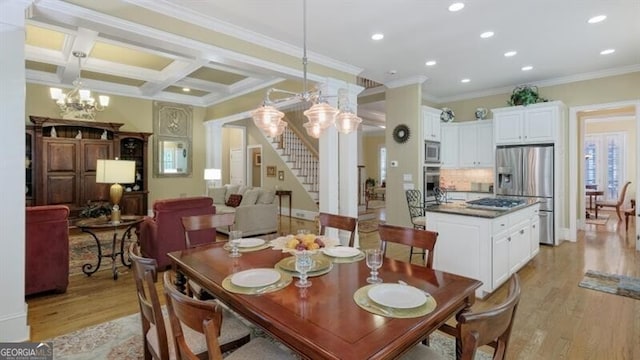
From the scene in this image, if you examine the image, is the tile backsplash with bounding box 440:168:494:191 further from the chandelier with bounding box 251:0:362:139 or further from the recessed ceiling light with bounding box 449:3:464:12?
the chandelier with bounding box 251:0:362:139

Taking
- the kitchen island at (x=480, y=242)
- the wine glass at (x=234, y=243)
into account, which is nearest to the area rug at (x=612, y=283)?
the kitchen island at (x=480, y=242)

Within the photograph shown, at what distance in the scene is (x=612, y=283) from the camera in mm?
3658

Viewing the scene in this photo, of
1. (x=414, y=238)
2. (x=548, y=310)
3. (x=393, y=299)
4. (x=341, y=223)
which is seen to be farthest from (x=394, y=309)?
(x=548, y=310)

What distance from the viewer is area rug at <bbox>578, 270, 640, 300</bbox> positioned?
3.42 meters

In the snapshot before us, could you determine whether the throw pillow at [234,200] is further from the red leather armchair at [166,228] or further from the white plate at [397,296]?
the white plate at [397,296]

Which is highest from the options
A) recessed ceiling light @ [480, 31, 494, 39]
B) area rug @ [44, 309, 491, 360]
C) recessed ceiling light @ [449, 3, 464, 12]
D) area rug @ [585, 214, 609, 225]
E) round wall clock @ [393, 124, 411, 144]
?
recessed ceiling light @ [480, 31, 494, 39]

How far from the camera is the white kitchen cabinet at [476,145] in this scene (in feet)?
21.3

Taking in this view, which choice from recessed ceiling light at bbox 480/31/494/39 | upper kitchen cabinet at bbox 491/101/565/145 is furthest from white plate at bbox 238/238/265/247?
upper kitchen cabinet at bbox 491/101/565/145

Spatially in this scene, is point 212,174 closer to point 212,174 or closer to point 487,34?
point 212,174

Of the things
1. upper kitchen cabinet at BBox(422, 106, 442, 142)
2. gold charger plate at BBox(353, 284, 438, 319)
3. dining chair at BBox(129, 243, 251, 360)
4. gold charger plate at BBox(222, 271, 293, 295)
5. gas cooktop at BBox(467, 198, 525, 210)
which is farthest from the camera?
upper kitchen cabinet at BBox(422, 106, 442, 142)

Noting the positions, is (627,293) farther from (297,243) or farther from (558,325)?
(297,243)

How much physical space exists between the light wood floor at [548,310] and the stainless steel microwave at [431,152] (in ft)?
8.05

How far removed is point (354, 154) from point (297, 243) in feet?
10.8

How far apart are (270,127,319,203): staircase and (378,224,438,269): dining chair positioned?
580 centimetres
